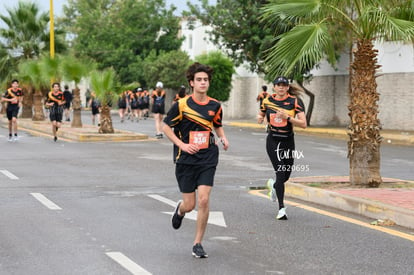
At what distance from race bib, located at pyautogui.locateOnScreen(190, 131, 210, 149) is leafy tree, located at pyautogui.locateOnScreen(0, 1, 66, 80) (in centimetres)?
3359

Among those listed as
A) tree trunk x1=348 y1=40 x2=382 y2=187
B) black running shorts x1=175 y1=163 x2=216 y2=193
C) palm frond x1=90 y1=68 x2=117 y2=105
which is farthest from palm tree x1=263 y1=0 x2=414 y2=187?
palm frond x1=90 y1=68 x2=117 y2=105

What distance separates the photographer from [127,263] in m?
7.50

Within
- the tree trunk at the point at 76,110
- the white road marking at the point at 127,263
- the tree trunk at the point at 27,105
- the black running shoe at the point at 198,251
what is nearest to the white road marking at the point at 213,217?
the black running shoe at the point at 198,251

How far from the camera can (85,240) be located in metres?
8.65

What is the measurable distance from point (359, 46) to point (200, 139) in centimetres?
550

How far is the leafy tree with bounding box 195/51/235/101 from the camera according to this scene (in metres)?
46.4

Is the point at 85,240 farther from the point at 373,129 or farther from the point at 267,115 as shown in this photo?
the point at 373,129

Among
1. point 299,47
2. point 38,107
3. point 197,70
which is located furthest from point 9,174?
point 38,107

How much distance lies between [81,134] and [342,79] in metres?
14.3

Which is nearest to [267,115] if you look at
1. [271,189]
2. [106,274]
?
[271,189]

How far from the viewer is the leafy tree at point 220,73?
4638 centimetres

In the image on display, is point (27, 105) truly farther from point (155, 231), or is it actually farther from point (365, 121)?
point (155, 231)

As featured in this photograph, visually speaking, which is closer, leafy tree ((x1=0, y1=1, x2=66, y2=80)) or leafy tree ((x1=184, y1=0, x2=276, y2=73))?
leafy tree ((x1=184, y1=0, x2=276, y2=73))

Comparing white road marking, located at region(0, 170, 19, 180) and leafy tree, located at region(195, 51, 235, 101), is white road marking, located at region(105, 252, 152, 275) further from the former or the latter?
leafy tree, located at region(195, 51, 235, 101)
